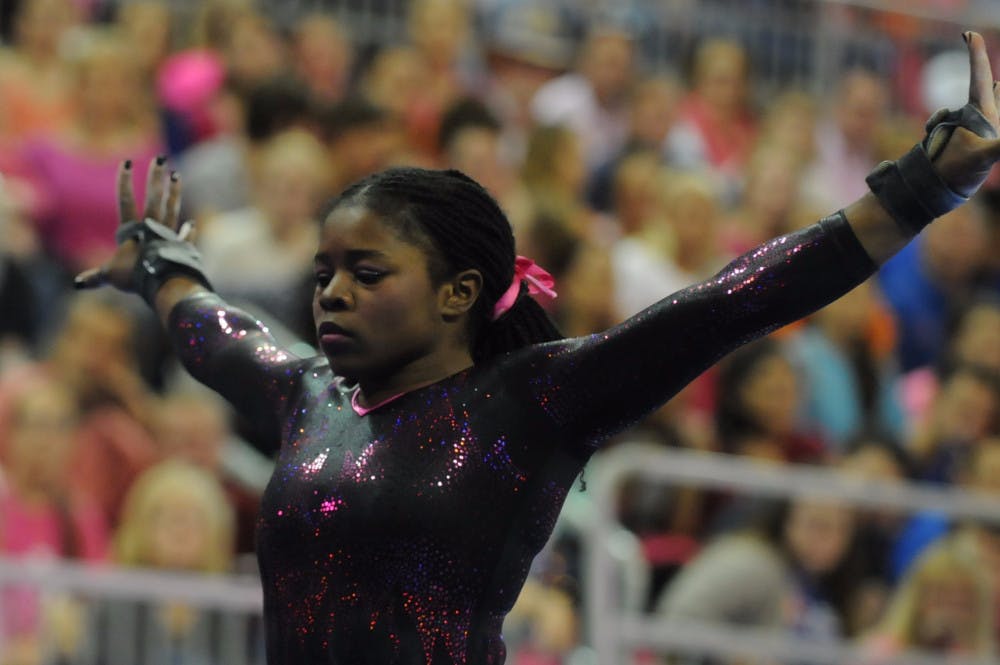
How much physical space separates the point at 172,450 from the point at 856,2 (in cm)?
598

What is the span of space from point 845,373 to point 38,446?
3565 millimetres

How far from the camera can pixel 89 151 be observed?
758cm

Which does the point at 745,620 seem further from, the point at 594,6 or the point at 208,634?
the point at 594,6

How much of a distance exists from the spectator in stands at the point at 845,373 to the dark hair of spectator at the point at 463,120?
5.02 feet

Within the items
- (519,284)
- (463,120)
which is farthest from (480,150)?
(519,284)

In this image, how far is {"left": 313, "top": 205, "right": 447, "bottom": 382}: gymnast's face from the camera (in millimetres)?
3234

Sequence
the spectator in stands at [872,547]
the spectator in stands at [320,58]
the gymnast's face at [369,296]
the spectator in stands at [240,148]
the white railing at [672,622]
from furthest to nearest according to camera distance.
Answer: the spectator in stands at [320,58] → the spectator in stands at [240,148] → the spectator in stands at [872,547] → the white railing at [672,622] → the gymnast's face at [369,296]

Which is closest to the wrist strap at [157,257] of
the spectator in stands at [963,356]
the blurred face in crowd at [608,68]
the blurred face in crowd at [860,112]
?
the spectator in stands at [963,356]

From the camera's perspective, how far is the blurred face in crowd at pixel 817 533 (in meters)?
6.99

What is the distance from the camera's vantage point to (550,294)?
11.2 feet

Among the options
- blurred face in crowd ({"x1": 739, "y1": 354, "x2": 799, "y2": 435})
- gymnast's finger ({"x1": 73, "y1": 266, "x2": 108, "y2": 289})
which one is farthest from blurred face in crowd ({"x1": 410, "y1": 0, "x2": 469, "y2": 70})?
gymnast's finger ({"x1": 73, "y1": 266, "x2": 108, "y2": 289})

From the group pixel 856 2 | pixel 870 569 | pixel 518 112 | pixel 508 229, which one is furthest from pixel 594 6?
pixel 508 229

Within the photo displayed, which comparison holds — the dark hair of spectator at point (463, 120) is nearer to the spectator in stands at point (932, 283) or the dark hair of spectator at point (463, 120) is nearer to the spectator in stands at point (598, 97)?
the spectator in stands at point (598, 97)

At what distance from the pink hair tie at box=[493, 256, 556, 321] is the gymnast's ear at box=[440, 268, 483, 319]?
0.19 feet
